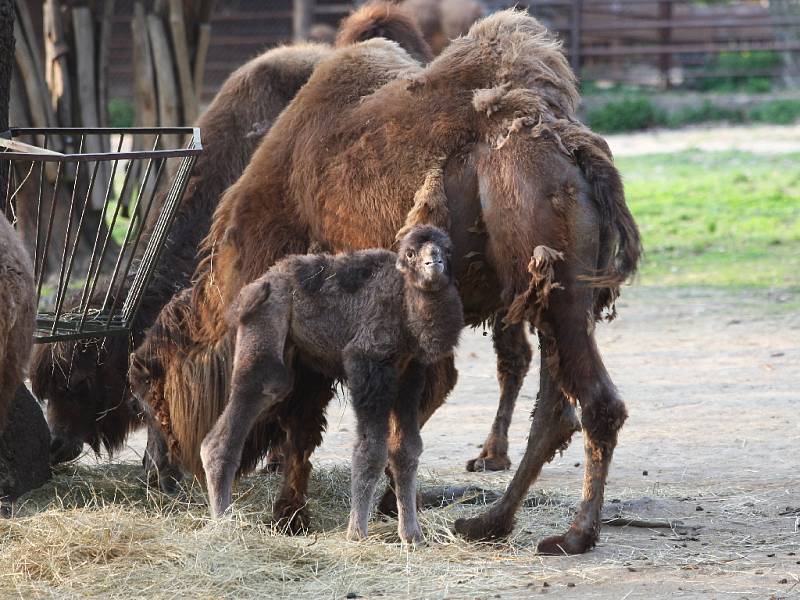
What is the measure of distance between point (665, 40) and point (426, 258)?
75.2 ft

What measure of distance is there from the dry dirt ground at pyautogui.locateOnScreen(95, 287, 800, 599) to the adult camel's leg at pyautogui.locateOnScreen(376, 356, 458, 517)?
559 mm

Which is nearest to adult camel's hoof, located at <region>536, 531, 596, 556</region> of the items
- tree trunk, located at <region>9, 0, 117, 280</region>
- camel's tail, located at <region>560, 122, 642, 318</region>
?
camel's tail, located at <region>560, 122, 642, 318</region>

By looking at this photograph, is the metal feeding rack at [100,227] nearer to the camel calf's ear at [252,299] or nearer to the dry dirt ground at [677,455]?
the camel calf's ear at [252,299]

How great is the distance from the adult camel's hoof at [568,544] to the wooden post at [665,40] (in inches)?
871

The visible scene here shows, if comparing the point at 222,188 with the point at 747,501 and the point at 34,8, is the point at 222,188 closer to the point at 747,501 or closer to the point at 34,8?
the point at 747,501

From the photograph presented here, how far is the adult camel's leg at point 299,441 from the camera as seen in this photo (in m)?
4.61

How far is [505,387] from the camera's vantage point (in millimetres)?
5945

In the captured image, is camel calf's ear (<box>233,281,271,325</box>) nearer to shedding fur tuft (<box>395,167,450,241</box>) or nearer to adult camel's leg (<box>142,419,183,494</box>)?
shedding fur tuft (<box>395,167,450,241</box>)

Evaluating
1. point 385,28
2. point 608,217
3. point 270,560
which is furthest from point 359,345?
point 385,28

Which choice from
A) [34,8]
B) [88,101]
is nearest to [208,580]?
[88,101]

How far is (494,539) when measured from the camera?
445 cm

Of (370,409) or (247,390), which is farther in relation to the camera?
A: (247,390)

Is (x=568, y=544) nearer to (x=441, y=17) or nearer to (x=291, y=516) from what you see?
(x=291, y=516)

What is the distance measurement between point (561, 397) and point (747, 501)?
3.32 feet
